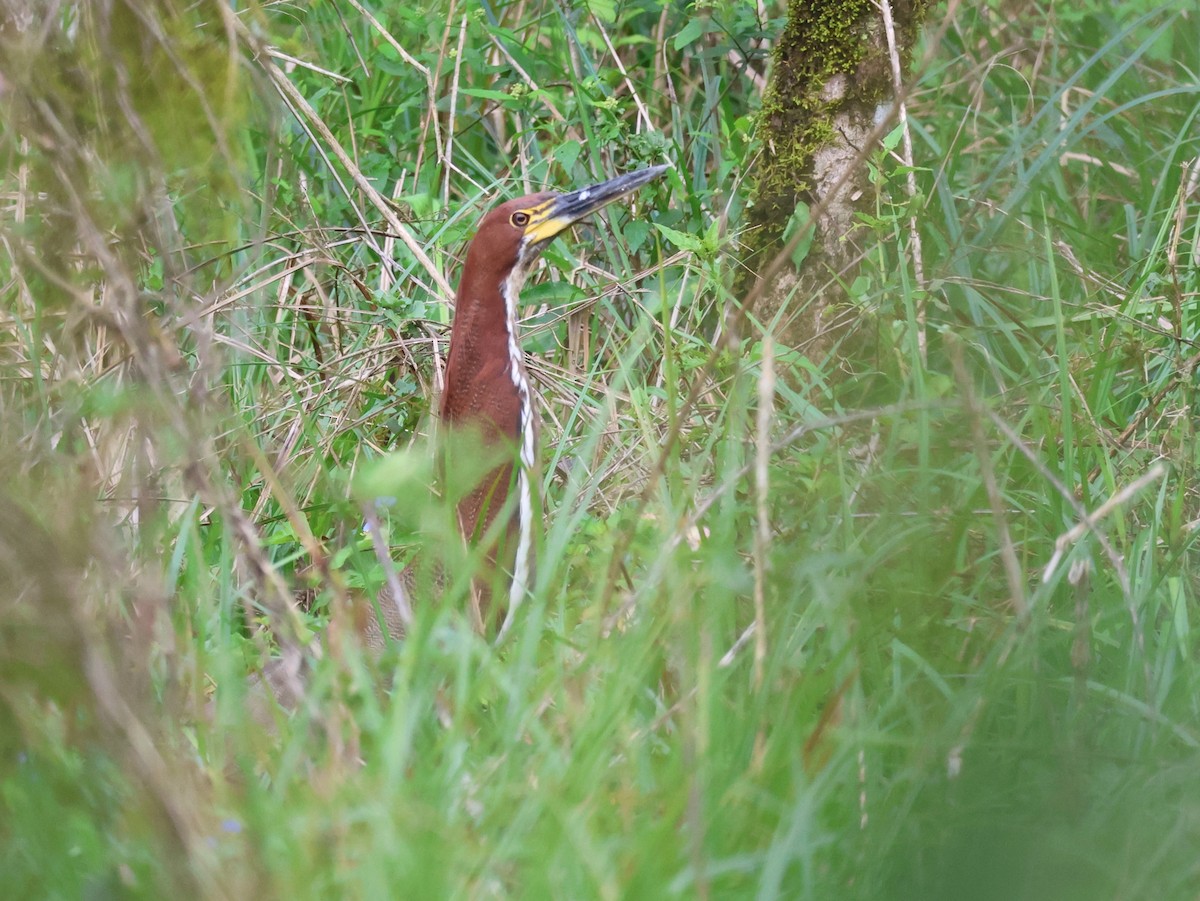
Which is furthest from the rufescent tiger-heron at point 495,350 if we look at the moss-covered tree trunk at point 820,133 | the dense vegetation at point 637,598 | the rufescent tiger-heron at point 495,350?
the moss-covered tree trunk at point 820,133

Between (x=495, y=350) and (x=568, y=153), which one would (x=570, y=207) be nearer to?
(x=568, y=153)

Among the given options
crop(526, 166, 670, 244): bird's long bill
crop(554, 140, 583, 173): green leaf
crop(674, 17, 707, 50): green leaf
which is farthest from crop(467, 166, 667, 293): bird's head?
crop(674, 17, 707, 50): green leaf

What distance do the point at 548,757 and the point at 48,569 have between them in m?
0.58

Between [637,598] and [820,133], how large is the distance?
1.82m

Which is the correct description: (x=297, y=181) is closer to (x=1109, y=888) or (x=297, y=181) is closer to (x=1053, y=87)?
(x=1053, y=87)

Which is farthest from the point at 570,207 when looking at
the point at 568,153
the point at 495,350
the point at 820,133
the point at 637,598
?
the point at 637,598

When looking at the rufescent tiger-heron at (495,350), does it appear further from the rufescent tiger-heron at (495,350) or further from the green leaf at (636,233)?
the green leaf at (636,233)

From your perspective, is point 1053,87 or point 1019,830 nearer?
point 1019,830

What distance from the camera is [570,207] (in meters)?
3.14

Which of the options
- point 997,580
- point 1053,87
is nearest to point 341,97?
point 1053,87

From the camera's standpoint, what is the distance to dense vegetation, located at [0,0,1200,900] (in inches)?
57.1

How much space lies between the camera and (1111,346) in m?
2.85

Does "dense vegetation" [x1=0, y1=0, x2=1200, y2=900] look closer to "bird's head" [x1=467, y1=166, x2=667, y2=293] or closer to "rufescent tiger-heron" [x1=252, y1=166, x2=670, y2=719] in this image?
"rufescent tiger-heron" [x1=252, y1=166, x2=670, y2=719]

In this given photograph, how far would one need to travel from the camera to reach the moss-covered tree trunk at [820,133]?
317 centimetres
